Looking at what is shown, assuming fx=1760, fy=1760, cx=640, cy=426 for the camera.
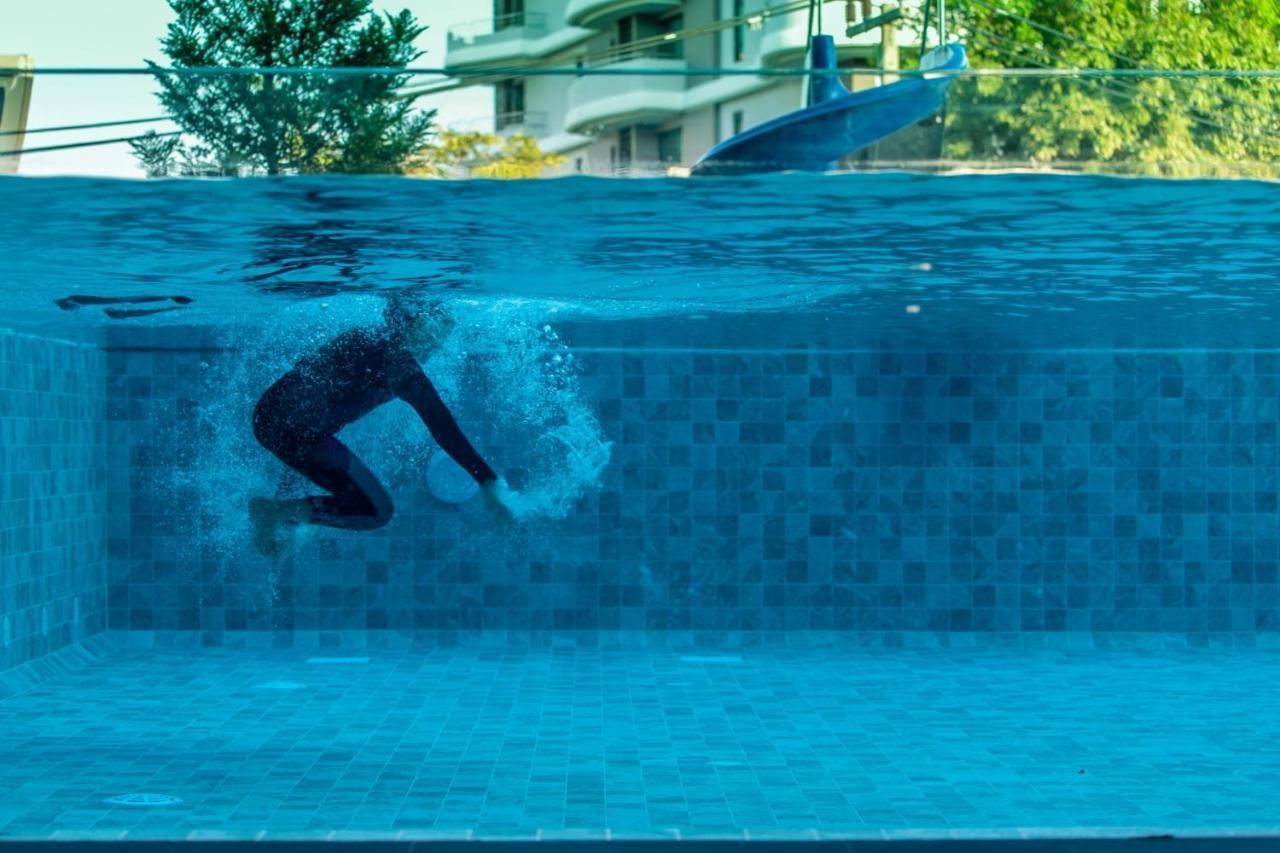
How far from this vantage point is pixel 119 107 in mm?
7207

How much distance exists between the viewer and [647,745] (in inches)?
324

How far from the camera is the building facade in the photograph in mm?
7195

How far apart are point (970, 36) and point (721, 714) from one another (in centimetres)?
2284

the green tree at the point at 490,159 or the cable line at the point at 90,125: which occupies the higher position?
the cable line at the point at 90,125

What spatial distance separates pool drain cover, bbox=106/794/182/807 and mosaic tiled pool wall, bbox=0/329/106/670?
3472 millimetres

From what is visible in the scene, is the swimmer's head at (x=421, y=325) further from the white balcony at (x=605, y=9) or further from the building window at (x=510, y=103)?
the white balcony at (x=605, y=9)

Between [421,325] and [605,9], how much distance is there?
34.6 meters

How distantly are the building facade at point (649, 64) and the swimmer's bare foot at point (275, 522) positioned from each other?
3.72 meters

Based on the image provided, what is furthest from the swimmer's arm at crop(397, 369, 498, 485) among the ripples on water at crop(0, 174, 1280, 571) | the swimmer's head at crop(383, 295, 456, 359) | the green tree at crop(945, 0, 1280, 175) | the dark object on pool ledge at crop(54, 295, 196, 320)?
the green tree at crop(945, 0, 1280, 175)

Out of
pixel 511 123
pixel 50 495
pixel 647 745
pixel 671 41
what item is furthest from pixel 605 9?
pixel 647 745

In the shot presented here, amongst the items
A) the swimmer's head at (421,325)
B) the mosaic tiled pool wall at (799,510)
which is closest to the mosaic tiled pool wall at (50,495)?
the mosaic tiled pool wall at (799,510)

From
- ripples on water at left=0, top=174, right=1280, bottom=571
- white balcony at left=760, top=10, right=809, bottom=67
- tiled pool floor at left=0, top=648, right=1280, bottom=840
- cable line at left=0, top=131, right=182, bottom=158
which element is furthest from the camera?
white balcony at left=760, top=10, right=809, bottom=67

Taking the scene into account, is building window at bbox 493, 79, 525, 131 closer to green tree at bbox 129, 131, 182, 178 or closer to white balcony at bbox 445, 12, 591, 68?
green tree at bbox 129, 131, 182, 178

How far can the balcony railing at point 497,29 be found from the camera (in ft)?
169
